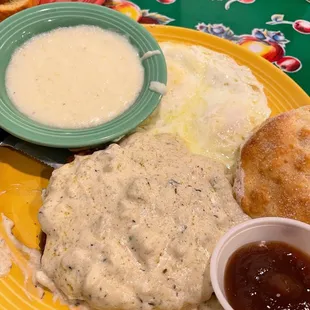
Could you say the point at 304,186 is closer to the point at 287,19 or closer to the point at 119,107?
the point at 119,107

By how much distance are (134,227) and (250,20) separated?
2433 millimetres

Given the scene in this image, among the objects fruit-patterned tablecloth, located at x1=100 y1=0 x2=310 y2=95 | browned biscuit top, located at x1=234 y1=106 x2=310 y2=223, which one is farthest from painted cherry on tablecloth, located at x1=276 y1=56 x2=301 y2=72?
browned biscuit top, located at x1=234 y1=106 x2=310 y2=223

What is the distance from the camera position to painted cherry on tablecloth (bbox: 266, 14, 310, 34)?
386 cm

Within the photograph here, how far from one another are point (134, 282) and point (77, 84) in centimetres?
138

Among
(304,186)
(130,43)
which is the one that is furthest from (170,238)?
(130,43)

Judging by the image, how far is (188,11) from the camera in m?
3.89

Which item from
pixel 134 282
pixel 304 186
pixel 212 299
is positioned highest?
pixel 304 186

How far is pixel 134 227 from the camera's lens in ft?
7.29

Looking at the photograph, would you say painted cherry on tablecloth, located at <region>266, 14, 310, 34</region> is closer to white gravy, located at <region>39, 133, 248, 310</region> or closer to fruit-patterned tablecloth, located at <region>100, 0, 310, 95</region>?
fruit-patterned tablecloth, located at <region>100, 0, 310, 95</region>

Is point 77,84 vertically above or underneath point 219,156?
above

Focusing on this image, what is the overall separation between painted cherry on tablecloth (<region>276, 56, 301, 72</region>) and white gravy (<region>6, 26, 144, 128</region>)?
3.91ft

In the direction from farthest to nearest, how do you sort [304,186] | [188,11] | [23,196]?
[188,11], [23,196], [304,186]

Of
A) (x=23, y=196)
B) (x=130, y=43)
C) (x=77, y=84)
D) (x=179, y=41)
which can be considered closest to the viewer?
(x=23, y=196)

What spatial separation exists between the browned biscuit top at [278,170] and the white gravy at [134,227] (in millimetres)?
121
